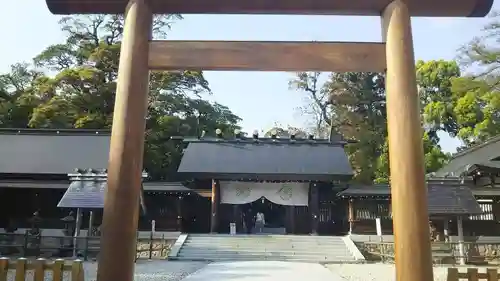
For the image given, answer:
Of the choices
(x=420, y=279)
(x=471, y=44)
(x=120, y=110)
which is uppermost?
(x=471, y=44)

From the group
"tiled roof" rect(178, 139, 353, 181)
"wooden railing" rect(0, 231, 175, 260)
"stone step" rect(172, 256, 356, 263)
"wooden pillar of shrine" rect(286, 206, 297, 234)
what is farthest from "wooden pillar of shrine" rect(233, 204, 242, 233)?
"stone step" rect(172, 256, 356, 263)

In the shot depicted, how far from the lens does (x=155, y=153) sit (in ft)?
88.9

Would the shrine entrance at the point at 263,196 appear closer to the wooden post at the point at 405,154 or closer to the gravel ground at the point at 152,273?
the gravel ground at the point at 152,273

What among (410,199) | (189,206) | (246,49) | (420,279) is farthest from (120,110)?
(189,206)

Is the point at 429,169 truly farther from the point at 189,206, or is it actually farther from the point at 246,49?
the point at 246,49

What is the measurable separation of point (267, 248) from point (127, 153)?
1392 centimetres

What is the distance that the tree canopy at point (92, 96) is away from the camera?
92.4ft

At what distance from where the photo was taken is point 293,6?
410 cm

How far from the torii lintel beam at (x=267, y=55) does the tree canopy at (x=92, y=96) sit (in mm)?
23485

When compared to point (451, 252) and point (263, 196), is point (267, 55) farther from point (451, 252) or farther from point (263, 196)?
point (263, 196)

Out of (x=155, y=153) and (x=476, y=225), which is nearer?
(x=476, y=225)

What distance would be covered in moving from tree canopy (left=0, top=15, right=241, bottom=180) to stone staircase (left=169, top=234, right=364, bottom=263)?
36.3 ft

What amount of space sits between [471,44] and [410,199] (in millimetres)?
→ 22910

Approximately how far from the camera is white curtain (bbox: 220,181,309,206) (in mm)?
21312
